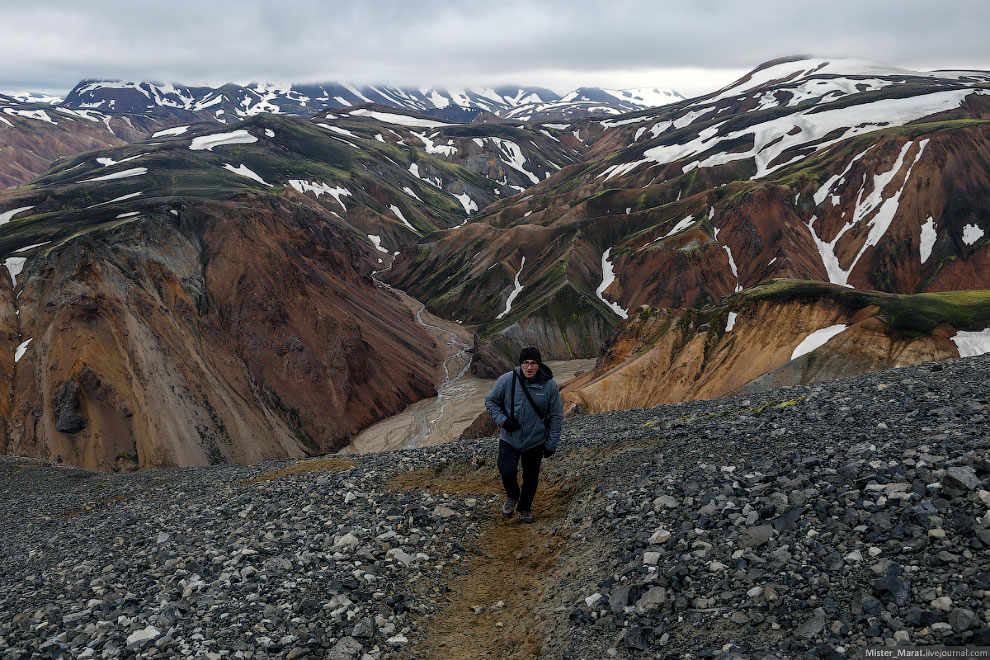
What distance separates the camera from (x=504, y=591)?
26.1 feet

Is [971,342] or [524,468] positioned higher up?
[524,468]

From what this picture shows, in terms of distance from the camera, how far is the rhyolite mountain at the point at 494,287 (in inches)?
1805

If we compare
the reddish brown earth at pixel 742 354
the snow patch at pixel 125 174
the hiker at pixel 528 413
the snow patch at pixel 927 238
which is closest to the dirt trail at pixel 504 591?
the hiker at pixel 528 413

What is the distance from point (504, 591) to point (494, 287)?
100012mm

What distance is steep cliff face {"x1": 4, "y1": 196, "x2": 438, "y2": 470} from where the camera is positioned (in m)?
47.2

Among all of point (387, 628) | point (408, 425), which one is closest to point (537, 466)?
point (387, 628)

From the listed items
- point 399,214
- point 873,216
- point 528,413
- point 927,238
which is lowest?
point 927,238

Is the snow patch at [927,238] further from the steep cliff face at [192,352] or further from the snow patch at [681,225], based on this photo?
the steep cliff face at [192,352]

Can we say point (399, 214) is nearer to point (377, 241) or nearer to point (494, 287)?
point (377, 241)

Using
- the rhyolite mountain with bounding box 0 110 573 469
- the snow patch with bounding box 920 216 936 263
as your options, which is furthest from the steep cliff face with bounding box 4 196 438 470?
the snow patch with bounding box 920 216 936 263

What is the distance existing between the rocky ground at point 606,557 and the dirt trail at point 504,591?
0.12 feet

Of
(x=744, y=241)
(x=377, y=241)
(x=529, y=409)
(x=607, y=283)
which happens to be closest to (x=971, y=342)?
(x=529, y=409)

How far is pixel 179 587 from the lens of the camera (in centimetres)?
852

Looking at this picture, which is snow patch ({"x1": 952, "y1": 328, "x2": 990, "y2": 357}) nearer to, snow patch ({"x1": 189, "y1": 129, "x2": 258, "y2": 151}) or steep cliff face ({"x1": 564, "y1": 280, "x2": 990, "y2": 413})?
steep cliff face ({"x1": 564, "y1": 280, "x2": 990, "y2": 413})
